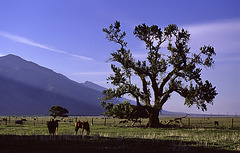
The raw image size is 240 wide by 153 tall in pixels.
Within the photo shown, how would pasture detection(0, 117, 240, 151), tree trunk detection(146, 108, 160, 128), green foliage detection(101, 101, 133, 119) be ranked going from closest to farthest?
pasture detection(0, 117, 240, 151), green foliage detection(101, 101, 133, 119), tree trunk detection(146, 108, 160, 128)

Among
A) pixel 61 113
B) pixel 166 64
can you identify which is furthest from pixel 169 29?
pixel 61 113

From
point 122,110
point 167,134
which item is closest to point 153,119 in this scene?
point 122,110

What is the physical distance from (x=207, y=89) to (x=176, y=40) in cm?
922

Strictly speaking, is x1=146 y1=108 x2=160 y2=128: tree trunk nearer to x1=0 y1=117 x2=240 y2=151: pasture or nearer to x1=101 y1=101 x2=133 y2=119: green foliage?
x1=0 y1=117 x2=240 y2=151: pasture

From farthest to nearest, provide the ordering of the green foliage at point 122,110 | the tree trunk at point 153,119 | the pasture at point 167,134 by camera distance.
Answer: the tree trunk at point 153,119
the green foliage at point 122,110
the pasture at point 167,134

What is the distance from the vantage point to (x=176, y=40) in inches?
1903

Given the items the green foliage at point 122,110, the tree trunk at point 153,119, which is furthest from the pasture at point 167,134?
the green foliage at point 122,110

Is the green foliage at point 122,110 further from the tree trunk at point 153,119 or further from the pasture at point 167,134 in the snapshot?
the tree trunk at point 153,119

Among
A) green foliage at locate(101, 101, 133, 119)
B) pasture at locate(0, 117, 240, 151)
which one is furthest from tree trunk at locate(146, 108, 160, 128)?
green foliage at locate(101, 101, 133, 119)

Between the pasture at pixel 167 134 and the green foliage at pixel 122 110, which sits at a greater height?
the green foliage at pixel 122 110

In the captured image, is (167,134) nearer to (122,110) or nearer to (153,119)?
(122,110)

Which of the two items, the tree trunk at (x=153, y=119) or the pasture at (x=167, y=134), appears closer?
the pasture at (x=167, y=134)

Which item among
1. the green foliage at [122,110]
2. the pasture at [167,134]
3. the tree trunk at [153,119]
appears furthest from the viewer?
the tree trunk at [153,119]

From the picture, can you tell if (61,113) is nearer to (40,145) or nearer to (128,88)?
(128,88)
